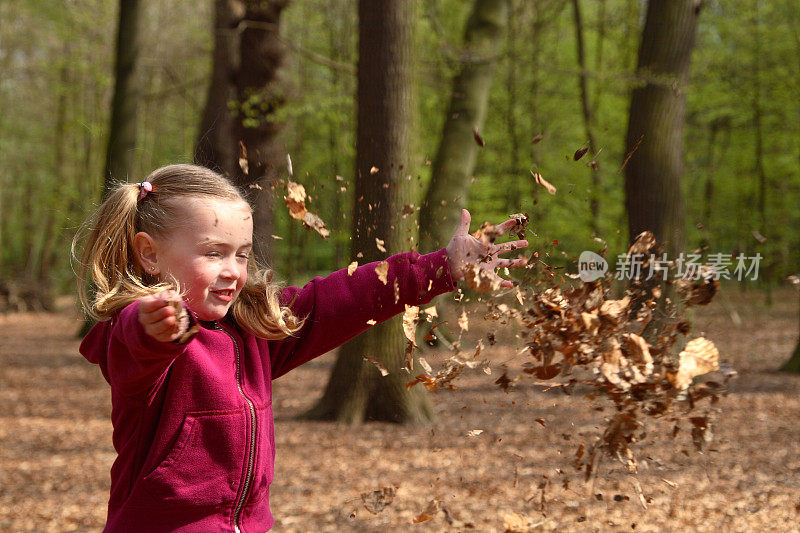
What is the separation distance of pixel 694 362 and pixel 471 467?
12.4 feet

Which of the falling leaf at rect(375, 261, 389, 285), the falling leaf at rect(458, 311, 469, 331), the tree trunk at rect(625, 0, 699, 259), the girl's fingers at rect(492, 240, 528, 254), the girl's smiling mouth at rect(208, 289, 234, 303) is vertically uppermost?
the tree trunk at rect(625, 0, 699, 259)

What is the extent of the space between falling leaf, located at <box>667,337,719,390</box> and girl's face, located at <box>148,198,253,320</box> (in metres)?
1.38

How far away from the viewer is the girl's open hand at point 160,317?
1.61 metres

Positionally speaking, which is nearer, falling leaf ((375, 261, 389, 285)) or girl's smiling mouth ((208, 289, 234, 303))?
girl's smiling mouth ((208, 289, 234, 303))

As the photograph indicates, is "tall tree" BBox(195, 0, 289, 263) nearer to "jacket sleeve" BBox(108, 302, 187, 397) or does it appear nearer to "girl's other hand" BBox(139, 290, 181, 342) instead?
"jacket sleeve" BBox(108, 302, 187, 397)

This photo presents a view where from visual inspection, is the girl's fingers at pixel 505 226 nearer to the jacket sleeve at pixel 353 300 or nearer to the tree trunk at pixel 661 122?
Answer: the jacket sleeve at pixel 353 300

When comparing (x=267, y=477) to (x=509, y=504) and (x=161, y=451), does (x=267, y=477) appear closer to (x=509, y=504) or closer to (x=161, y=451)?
(x=161, y=451)

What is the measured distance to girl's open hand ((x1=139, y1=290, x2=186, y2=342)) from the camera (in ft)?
5.29

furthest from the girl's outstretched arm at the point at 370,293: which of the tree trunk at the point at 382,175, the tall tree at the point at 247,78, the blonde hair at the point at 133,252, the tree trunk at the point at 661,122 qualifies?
the tall tree at the point at 247,78

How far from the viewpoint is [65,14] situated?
17.3 m

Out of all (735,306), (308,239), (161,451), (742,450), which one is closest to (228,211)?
(161,451)

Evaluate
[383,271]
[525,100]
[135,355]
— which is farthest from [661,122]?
[525,100]

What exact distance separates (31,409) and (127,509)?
24.1ft

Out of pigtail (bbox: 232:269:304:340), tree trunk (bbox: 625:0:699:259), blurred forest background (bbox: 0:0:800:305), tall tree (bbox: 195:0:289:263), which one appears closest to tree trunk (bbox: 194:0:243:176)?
tall tree (bbox: 195:0:289:263)
